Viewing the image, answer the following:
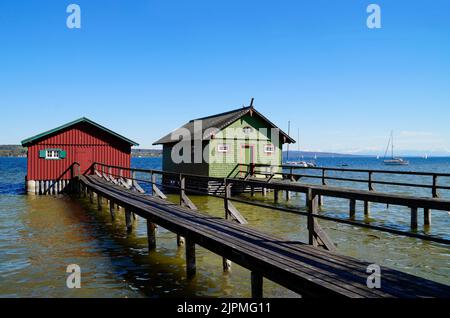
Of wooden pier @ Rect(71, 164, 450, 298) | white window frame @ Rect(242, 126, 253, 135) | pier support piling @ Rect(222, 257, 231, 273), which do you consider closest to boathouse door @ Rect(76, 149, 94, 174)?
white window frame @ Rect(242, 126, 253, 135)

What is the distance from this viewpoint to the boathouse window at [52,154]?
26703 millimetres

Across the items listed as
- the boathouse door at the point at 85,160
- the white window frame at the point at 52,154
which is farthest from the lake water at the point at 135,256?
the boathouse door at the point at 85,160

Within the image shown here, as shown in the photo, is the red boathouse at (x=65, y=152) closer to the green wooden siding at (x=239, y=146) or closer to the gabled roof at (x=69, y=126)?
the gabled roof at (x=69, y=126)

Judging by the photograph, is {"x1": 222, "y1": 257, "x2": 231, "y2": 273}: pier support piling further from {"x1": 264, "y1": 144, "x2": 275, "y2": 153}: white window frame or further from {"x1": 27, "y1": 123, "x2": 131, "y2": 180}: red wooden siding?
{"x1": 264, "y1": 144, "x2": 275, "y2": 153}: white window frame

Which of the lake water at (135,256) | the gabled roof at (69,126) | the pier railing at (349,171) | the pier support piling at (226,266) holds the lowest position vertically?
the lake water at (135,256)

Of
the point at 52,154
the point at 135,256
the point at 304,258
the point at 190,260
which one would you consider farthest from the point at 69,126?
the point at 304,258

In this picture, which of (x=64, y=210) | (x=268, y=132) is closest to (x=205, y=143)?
(x=268, y=132)

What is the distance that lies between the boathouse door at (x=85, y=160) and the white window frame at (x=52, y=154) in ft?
4.21

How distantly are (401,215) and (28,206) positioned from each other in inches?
726

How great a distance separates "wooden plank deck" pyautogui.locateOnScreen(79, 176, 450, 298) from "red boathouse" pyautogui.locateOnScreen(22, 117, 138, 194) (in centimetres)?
2068

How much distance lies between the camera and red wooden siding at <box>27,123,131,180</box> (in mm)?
26734

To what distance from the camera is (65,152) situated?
27.2 m
